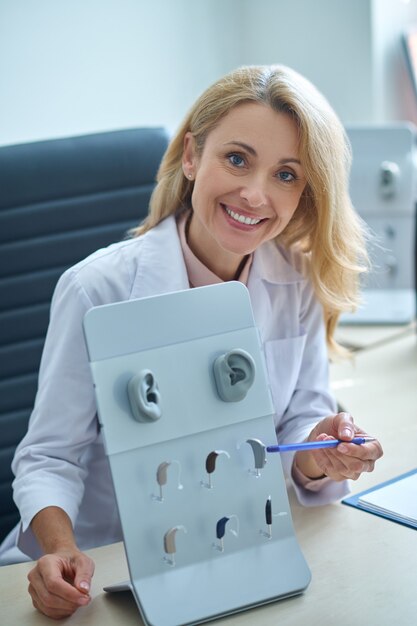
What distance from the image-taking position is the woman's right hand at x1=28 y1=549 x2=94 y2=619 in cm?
100

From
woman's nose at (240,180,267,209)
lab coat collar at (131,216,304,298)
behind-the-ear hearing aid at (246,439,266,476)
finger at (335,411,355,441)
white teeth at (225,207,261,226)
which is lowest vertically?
finger at (335,411,355,441)

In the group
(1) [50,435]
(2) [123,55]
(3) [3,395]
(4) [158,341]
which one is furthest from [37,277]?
(2) [123,55]

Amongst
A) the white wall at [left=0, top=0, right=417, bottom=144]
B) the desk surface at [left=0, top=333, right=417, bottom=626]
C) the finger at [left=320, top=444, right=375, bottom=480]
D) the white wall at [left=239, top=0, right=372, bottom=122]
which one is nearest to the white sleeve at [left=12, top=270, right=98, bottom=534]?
the desk surface at [left=0, top=333, right=417, bottom=626]

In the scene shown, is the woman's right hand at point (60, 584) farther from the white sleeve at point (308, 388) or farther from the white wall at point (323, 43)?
the white wall at point (323, 43)

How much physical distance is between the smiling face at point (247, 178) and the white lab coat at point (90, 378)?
85mm

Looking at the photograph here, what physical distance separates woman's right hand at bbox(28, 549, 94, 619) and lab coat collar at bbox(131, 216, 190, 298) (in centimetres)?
41

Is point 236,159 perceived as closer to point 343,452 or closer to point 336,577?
point 343,452

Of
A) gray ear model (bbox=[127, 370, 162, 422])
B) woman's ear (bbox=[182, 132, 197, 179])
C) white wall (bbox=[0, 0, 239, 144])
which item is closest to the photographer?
gray ear model (bbox=[127, 370, 162, 422])

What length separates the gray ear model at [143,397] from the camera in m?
0.97

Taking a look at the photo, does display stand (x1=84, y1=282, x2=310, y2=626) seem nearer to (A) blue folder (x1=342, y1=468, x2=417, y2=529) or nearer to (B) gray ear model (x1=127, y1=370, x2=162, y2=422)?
(B) gray ear model (x1=127, y1=370, x2=162, y2=422)

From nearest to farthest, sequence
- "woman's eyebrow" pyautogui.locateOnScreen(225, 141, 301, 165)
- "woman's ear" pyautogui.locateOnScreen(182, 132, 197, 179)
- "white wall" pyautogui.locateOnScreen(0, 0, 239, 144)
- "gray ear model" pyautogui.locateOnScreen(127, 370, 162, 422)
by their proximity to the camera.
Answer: "gray ear model" pyautogui.locateOnScreen(127, 370, 162, 422) → "woman's eyebrow" pyautogui.locateOnScreen(225, 141, 301, 165) → "woman's ear" pyautogui.locateOnScreen(182, 132, 197, 179) → "white wall" pyautogui.locateOnScreen(0, 0, 239, 144)

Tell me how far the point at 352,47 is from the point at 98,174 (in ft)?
3.84

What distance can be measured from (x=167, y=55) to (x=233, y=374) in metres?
1.53

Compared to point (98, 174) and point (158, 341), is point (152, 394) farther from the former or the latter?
point (98, 174)
